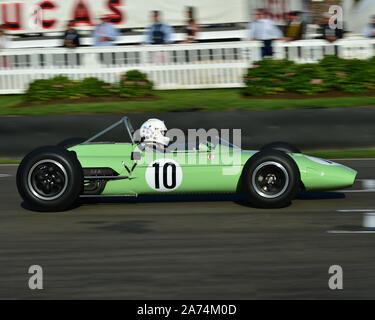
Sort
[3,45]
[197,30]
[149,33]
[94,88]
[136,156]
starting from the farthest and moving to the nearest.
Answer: [197,30] < [3,45] < [149,33] < [94,88] < [136,156]

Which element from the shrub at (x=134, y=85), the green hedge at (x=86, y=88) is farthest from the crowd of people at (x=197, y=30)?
the green hedge at (x=86, y=88)

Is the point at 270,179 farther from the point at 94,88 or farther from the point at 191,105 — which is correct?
the point at 94,88

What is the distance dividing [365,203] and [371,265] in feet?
8.24

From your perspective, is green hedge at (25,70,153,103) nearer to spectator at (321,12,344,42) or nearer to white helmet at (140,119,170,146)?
spectator at (321,12,344,42)

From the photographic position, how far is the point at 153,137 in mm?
7824

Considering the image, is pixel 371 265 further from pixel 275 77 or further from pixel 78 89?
pixel 78 89

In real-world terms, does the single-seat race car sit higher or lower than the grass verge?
lower

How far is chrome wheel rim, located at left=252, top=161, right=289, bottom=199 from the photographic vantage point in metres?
7.27

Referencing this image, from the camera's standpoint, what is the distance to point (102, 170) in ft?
25.2

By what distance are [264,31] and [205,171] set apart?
26.0 ft

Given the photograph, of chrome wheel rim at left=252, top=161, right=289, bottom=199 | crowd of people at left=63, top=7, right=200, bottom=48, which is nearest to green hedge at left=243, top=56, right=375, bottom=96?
crowd of people at left=63, top=7, right=200, bottom=48

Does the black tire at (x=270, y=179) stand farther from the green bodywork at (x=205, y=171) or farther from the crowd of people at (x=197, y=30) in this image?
the crowd of people at (x=197, y=30)

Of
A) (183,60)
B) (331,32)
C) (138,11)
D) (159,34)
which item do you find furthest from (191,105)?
(138,11)

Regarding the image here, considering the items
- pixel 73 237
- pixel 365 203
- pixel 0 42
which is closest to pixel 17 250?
pixel 73 237
